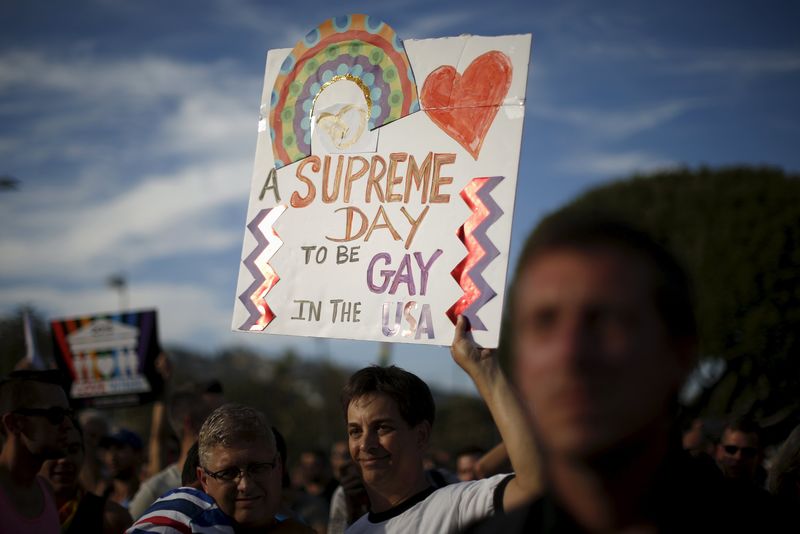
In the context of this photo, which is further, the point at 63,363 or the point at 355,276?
the point at 63,363

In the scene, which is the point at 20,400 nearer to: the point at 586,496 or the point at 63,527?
the point at 63,527

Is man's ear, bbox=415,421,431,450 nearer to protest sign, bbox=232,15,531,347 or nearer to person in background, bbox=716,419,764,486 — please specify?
protest sign, bbox=232,15,531,347

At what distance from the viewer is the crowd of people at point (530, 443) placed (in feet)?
3.22

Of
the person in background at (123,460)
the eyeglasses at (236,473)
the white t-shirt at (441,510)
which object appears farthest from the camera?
the person in background at (123,460)

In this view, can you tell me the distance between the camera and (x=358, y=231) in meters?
3.75

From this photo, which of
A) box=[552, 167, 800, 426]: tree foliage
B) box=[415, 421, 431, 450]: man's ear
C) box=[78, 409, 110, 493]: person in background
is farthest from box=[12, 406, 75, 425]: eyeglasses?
box=[552, 167, 800, 426]: tree foliage

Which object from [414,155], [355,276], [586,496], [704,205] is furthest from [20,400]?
[704,205]

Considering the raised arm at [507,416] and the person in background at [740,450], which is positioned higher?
the raised arm at [507,416]

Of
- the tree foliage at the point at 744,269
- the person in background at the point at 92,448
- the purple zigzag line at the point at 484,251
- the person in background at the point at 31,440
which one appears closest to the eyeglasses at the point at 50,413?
the person in background at the point at 31,440

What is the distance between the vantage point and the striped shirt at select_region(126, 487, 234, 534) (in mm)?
3137

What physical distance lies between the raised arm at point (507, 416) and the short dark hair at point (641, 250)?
1148 mm

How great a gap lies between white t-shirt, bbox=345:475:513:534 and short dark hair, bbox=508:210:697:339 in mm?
1833

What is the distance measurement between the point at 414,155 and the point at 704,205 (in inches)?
1069

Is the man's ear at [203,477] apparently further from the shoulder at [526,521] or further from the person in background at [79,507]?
the shoulder at [526,521]
